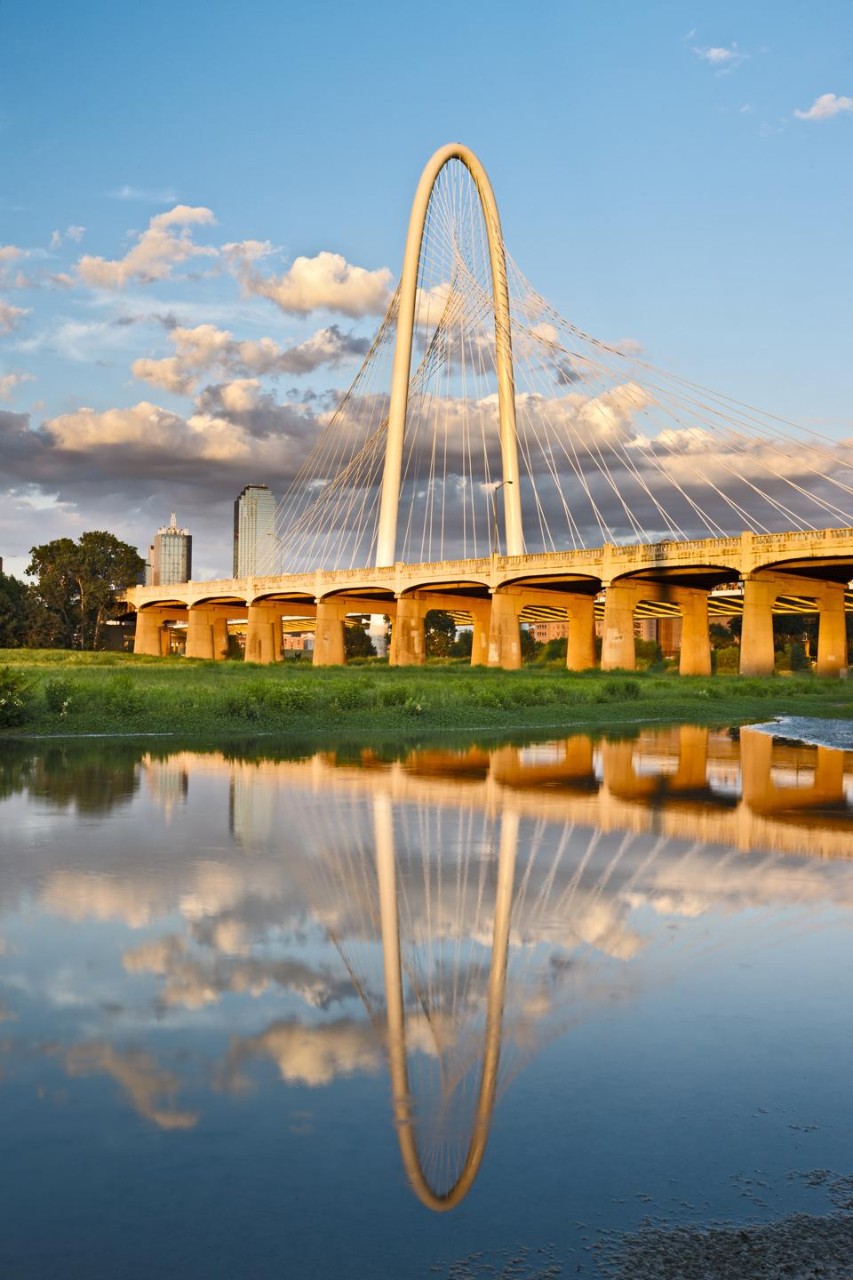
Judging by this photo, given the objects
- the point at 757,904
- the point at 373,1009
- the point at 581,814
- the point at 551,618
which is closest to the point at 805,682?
the point at 581,814

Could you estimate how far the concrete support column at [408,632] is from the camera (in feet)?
278

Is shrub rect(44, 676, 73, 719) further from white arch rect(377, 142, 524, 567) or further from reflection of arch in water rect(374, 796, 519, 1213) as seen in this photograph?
white arch rect(377, 142, 524, 567)

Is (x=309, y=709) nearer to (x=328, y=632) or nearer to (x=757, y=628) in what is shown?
(x=757, y=628)

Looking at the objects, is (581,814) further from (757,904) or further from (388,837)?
(757,904)

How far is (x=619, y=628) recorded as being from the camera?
69125 millimetres

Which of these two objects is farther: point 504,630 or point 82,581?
point 82,581

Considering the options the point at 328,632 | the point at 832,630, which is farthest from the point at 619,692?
the point at 328,632

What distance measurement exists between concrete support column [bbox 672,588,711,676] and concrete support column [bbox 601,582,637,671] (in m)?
3.81

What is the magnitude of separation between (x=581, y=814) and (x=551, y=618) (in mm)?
117985

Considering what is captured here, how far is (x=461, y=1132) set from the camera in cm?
423

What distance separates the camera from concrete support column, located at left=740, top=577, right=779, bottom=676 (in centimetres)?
6122

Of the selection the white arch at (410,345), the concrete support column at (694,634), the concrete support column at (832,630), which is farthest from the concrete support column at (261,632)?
the concrete support column at (832,630)

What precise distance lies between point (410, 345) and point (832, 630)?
1280 inches

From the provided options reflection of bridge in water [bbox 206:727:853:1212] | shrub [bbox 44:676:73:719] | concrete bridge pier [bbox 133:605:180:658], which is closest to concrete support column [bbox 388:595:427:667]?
concrete bridge pier [bbox 133:605:180:658]
